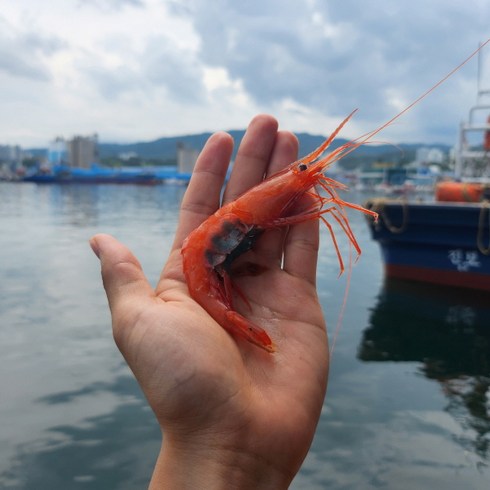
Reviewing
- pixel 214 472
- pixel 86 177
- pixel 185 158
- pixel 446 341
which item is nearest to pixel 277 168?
pixel 214 472

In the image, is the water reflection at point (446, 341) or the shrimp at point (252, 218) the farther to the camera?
the water reflection at point (446, 341)

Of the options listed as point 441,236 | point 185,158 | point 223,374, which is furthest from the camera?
point 185,158

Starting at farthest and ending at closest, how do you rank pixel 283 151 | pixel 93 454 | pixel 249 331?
pixel 93 454 → pixel 283 151 → pixel 249 331

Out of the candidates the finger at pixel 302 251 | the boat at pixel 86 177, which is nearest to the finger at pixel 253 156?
the finger at pixel 302 251

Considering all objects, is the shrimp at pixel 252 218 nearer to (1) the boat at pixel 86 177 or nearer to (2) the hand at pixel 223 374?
(2) the hand at pixel 223 374

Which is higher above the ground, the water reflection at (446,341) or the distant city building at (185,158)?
the distant city building at (185,158)

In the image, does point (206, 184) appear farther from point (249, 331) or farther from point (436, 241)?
point (436, 241)
